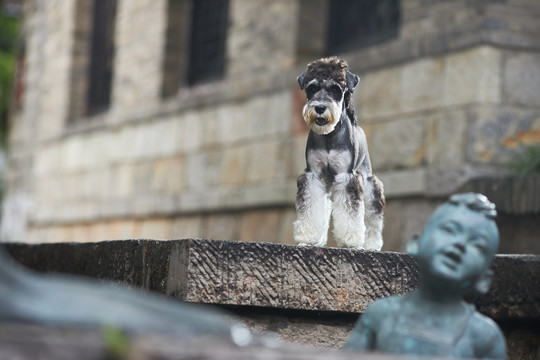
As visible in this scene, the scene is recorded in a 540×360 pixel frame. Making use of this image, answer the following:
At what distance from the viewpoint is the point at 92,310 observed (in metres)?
2.45

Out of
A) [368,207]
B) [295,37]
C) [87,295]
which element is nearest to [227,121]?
[295,37]

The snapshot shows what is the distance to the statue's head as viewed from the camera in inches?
121

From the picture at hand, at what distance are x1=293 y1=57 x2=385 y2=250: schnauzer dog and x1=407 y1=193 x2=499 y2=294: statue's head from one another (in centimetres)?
A: 210

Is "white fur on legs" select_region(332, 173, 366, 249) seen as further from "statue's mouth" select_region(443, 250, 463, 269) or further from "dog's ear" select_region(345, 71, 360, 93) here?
"statue's mouth" select_region(443, 250, 463, 269)

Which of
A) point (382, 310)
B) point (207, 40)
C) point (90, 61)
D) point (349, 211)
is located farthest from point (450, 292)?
point (90, 61)

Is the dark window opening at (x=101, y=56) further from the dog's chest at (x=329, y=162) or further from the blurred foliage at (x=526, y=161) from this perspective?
the dog's chest at (x=329, y=162)

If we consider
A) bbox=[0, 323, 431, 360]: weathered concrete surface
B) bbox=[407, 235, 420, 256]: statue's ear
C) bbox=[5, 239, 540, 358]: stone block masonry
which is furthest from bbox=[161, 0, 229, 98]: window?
bbox=[0, 323, 431, 360]: weathered concrete surface

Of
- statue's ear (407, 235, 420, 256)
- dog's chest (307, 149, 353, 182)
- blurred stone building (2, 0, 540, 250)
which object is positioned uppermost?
blurred stone building (2, 0, 540, 250)

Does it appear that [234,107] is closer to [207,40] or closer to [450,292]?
[207,40]

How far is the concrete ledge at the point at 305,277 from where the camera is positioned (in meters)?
4.64

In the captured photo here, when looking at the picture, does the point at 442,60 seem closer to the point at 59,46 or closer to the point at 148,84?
the point at 148,84

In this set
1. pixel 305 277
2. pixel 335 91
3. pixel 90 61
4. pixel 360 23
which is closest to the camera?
pixel 305 277

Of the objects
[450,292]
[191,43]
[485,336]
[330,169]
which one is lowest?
[485,336]

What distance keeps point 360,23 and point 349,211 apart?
689cm
